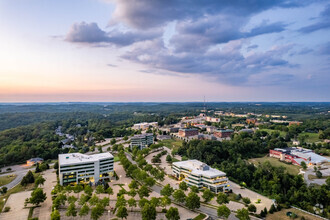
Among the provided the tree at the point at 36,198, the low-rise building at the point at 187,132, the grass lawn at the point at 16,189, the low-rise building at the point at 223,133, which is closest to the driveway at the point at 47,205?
the tree at the point at 36,198

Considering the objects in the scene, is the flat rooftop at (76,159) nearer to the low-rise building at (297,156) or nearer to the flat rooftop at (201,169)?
the flat rooftop at (201,169)

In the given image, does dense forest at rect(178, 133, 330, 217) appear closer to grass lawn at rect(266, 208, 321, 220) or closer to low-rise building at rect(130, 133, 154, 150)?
grass lawn at rect(266, 208, 321, 220)

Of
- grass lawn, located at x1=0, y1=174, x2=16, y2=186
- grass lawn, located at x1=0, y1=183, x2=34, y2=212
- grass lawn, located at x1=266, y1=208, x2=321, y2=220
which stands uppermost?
grass lawn, located at x1=266, y1=208, x2=321, y2=220

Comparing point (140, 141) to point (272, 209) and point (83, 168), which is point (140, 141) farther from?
point (272, 209)

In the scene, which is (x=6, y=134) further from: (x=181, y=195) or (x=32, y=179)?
(x=181, y=195)

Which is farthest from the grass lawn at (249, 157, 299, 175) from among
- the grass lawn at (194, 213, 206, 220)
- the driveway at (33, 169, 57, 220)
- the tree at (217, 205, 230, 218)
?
the driveway at (33, 169, 57, 220)
